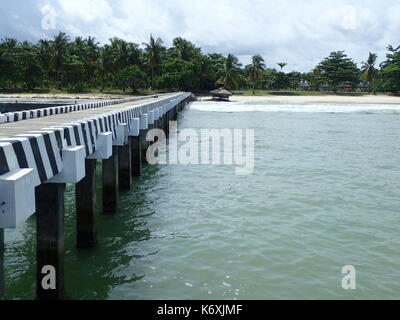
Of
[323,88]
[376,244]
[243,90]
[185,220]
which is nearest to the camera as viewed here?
[376,244]

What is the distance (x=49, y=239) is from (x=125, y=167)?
7.97m

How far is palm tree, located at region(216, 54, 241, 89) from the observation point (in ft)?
320

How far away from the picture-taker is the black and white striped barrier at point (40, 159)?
5149 millimetres

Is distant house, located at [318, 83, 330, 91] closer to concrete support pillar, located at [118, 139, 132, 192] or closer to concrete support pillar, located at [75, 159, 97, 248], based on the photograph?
concrete support pillar, located at [118, 139, 132, 192]

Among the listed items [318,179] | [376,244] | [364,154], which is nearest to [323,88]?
[364,154]

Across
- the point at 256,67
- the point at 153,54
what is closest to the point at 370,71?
the point at 256,67

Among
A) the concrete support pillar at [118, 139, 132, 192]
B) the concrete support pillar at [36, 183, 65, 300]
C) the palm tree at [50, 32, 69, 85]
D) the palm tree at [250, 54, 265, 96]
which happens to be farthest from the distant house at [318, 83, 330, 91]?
the concrete support pillar at [36, 183, 65, 300]

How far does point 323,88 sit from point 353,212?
365 feet

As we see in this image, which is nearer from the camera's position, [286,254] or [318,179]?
[286,254]

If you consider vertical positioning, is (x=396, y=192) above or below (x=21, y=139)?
below

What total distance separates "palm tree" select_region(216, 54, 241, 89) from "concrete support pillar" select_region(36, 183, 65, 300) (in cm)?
9119

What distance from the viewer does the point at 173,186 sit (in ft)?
56.8
